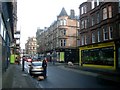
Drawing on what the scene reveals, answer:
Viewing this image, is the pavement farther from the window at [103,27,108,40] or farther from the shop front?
the window at [103,27,108,40]

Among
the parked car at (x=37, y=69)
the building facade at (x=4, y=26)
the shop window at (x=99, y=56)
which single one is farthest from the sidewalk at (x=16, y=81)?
the shop window at (x=99, y=56)

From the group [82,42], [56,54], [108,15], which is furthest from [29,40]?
[108,15]

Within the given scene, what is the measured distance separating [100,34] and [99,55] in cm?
337

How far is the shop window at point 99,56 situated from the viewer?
1469 inches

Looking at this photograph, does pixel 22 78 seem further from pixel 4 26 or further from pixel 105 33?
pixel 105 33

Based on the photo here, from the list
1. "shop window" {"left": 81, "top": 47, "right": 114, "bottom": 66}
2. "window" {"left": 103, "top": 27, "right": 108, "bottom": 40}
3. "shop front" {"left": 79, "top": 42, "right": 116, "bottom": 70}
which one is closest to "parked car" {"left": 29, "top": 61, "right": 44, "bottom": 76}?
"shop front" {"left": 79, "top": 42, "right": 116, "bottom": 70}

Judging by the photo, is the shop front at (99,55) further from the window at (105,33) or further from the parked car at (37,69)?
the parked car at (37,69)

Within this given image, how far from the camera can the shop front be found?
3683 centimetres

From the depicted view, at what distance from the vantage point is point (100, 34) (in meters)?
41.6

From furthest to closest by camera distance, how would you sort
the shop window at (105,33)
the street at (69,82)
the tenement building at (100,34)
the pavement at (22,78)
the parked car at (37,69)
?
the shop window at (105,33), the tenement building at (100,34), the parked car at (37,69), the street at (69,82), the pavement at (22,78)

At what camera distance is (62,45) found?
76875 millimetres

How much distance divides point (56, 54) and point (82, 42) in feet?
99.2

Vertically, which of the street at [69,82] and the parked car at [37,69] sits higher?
the parked car at [37,69]

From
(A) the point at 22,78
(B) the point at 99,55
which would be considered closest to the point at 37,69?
(A) the point at 22,78
